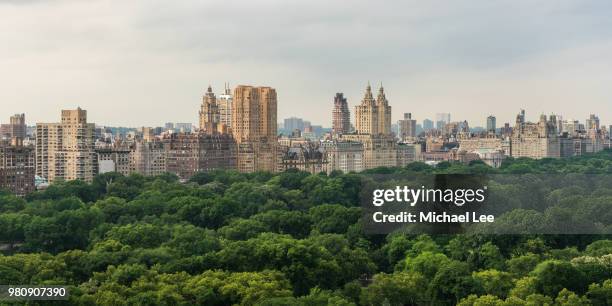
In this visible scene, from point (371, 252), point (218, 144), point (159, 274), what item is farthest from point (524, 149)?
point (159, 274)

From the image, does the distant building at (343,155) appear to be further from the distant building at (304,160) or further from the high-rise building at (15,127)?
the high-rise building at (15,127)

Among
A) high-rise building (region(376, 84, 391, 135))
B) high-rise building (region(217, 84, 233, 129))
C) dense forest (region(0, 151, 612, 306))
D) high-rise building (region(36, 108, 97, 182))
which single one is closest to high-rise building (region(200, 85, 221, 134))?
high-rise building (region(217, 84, 233, 129))

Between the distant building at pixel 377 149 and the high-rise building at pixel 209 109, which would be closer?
the distant building at pixel 377 149

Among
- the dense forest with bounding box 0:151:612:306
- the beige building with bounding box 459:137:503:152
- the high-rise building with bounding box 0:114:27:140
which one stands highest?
the high-rise building with bounding box 0:114:27:140

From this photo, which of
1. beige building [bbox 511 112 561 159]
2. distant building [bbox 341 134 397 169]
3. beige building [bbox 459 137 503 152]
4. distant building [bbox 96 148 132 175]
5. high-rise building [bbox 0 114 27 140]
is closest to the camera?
distant building [bbox 96 148 132 175]

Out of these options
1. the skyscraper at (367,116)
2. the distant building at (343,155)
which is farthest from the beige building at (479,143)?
the distant building at (343,155)

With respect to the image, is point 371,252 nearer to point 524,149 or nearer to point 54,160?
point 54,160

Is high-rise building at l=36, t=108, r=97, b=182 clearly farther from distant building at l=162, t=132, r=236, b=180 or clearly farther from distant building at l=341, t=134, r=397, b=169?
distant building at l=341, t=134, r=397, b=169
